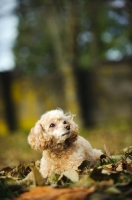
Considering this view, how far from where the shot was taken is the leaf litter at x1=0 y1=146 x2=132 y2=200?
8.41 feet

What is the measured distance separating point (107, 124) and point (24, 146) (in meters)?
3.57

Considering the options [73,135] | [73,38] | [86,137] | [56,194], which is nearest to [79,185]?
[56,194]

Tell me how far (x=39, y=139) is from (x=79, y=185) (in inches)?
38.9

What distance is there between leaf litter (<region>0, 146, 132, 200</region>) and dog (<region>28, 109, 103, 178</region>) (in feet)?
0.53

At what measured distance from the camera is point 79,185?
111 inches

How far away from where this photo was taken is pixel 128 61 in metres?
14.0

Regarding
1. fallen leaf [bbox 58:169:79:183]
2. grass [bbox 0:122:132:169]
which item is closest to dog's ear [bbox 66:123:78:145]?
fallen leaf [bbox 58:169:79:183]

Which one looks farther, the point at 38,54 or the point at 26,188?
the point at 38,54

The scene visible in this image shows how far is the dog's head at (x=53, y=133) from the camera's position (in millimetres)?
3707

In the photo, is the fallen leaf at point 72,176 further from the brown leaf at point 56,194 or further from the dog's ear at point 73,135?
the dog's ear at point 73,135

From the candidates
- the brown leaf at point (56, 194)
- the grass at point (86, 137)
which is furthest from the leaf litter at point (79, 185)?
the grass at point (86, 137)

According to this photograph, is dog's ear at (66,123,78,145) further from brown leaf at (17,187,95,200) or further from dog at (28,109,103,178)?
brown leaf at (17,187,95,200)

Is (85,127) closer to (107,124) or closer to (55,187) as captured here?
(107,124)

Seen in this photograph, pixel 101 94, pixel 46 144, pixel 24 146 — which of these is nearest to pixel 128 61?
pixel 101 94
